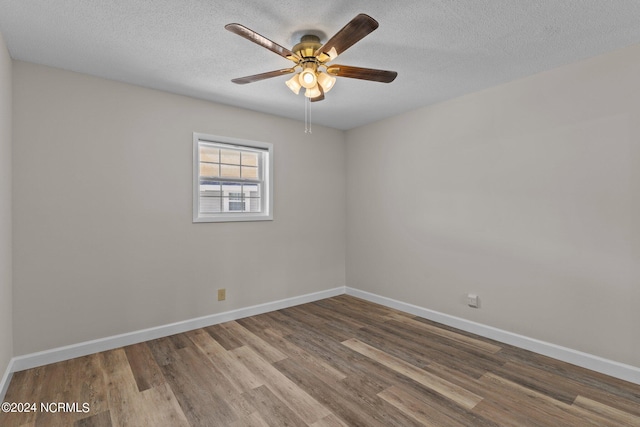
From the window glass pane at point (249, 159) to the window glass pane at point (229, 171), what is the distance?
126 millimetres

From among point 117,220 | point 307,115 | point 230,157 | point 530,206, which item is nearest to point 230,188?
point 230,157

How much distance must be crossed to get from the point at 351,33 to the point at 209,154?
2350 mm

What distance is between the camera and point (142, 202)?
301cm

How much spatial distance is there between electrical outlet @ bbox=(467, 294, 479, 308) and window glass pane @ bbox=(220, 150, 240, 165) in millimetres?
3005

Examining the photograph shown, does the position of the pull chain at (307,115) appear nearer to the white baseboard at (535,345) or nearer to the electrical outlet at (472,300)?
the white baseboard at (535,345)

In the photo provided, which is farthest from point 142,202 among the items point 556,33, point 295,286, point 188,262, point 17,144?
point 556,33

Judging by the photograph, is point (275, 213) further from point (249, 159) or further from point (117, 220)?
point (117, 220)

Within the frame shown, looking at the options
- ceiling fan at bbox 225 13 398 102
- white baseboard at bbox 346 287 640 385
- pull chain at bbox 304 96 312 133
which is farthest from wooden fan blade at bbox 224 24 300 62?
white baseboard at bbox 346 287 640 385

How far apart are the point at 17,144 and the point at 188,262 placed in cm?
169

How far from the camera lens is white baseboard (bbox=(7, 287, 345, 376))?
2.48 metres

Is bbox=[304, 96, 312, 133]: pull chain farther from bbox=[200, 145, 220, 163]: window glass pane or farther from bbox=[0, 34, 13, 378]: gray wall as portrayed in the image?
bbox=[0, 34, 13, 378]: gray wall

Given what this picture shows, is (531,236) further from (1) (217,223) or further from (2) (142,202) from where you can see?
(2) (142,202)

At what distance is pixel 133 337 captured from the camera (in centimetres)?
293

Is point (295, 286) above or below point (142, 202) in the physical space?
below
